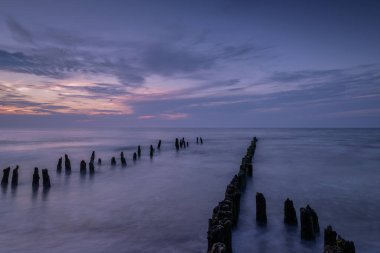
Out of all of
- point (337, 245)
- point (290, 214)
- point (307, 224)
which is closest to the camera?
point (337, 245)

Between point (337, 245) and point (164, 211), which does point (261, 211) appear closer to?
point (164, 211)

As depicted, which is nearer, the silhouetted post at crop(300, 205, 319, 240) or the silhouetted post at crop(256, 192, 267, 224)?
the silhouetted post at crop(300, 205, 319, 240)

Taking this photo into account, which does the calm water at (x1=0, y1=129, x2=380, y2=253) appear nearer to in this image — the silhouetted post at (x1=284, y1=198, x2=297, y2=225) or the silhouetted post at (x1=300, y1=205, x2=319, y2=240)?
the silhouetted post at (x1=300, y1=205, x2=319, y2=240)

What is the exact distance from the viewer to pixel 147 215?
11.0m

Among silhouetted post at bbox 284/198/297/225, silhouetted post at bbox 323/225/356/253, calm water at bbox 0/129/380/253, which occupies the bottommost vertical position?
calm water at bbox 0/129/380/253

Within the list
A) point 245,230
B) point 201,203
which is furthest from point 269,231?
point 201,203

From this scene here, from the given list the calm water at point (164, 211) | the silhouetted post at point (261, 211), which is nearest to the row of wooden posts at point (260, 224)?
the silhouetted post at point (261, 211)

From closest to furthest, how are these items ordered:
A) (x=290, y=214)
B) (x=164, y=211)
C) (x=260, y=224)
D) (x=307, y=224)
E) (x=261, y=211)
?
1. (x=307, y=224)
2. (x=290, y=214)
3. (x=260, y=224)
4. (x=261, y=211)
5. (x=164, y=211)

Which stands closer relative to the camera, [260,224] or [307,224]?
[307,224]

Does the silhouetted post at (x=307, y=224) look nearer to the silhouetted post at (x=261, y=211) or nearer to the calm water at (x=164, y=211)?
the calm water at (x=164, y=211)

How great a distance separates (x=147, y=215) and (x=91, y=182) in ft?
24.3

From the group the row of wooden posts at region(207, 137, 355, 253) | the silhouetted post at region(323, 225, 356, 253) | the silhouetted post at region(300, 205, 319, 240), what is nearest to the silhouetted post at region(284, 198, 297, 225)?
the row of wooden posts at region(207, 137, 355, 253)

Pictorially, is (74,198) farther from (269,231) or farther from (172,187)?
(269,231)

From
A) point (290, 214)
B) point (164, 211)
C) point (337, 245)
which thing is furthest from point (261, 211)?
point (337, 245)
